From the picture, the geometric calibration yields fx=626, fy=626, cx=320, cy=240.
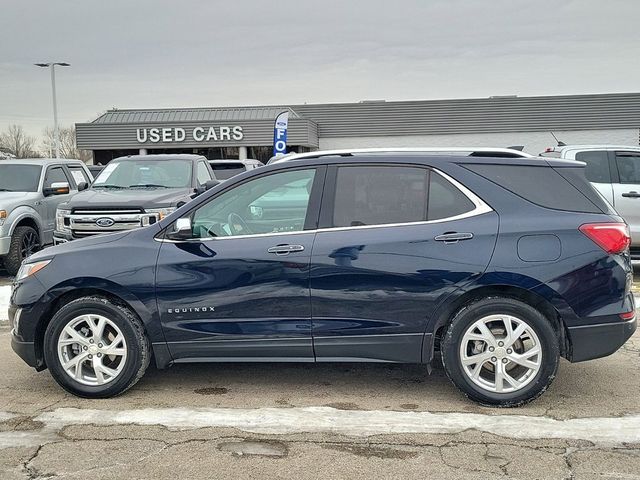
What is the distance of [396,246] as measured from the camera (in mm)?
4297

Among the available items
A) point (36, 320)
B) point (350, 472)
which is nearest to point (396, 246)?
point (350, 472)

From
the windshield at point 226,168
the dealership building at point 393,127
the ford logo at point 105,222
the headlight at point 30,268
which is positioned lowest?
the headlight at point 30,268

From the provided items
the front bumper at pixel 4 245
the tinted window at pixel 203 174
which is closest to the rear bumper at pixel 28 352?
the front bumper at pixel 4 245

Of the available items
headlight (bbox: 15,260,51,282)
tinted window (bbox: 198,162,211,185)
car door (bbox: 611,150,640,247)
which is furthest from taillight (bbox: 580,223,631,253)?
tinted window (bbox: 198,162,211,185)

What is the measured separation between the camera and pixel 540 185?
4418 mm

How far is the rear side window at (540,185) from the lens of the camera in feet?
14.3

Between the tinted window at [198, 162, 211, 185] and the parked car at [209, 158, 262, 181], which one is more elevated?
the parked car at [209, 158, 262, 181]

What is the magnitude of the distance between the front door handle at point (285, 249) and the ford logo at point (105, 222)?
4960mm

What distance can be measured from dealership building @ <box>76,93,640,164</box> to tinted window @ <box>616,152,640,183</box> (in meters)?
25.4

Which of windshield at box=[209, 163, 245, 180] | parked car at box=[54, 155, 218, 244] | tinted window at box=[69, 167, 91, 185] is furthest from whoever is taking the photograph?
windshield at box=[209, 163, 245, 180]

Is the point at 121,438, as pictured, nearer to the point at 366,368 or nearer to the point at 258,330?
the point at 258,330

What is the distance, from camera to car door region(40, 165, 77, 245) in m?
10.7

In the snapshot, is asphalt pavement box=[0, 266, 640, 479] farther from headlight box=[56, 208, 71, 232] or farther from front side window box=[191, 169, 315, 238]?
headlight box=[56, 208, 71, 232]

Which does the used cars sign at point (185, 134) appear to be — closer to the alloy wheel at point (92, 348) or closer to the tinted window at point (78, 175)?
the tinted window at point (78, 175)
